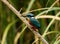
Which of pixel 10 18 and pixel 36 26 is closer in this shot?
pixel 36 26

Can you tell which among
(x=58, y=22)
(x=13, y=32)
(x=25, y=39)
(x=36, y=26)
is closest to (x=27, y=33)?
(x=25, y=39)

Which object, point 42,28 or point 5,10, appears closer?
point 42,28

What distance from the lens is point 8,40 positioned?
1.43 metres

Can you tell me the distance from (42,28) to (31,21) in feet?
1.96

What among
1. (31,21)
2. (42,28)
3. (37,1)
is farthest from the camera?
(37,1)

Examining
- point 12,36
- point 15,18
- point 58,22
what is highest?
point 15,18

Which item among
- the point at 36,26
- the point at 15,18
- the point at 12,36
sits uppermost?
the point at 15,18

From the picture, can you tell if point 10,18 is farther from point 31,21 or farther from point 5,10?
point 31,21

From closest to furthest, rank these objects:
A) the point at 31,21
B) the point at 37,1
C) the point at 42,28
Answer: the point at 31,21, the point at 42,28, the point at 37,1

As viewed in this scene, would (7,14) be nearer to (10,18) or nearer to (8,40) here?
(10,18)

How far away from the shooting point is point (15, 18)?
4.71 feet

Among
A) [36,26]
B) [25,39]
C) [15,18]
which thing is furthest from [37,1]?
[36,26]

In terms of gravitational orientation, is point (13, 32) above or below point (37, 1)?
below

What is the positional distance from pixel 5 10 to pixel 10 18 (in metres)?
0.07
